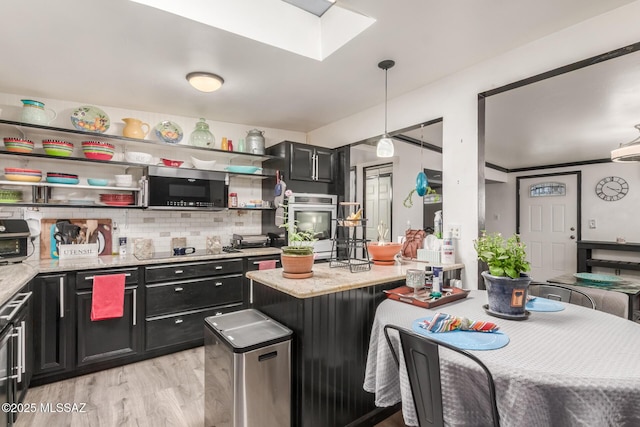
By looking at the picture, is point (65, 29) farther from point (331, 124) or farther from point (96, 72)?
point (331, 124)

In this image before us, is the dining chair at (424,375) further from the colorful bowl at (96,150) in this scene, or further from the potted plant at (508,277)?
the colorful bowl at (96,150)

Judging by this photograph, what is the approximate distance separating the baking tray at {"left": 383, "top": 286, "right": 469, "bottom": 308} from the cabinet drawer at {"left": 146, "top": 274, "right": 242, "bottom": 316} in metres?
1.98

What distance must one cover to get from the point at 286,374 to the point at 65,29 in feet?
8.44

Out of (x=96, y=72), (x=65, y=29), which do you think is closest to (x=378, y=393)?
(x=65, y=29)

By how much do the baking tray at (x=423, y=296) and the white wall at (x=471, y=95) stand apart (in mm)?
772

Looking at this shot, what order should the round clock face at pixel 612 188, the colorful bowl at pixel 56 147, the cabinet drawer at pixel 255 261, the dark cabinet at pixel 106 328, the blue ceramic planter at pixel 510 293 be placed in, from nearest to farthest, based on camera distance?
the blue ceramic planter at pixel 510 293 → the dark cabinet at pixel 106 328 → the colorful bowl at pixel 56 147 → the cabinet drawer at pixel 255 261 → the round clock face at pixel 612 188

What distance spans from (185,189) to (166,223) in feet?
1.86


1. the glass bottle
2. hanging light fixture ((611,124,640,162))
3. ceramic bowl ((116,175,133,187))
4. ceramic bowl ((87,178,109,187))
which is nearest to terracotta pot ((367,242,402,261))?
hanging light fixture ((611,124,640,162))

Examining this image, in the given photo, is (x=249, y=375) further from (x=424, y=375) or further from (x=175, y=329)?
(x=175, y=329)

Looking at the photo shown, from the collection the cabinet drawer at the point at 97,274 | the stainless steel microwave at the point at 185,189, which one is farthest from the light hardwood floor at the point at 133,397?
the stainless steel microwave at the point at 185,189

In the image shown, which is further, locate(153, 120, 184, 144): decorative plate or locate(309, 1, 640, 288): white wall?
locate(153, 120, 184, 144): decorative plate

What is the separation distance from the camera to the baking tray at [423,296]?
5.46 ft

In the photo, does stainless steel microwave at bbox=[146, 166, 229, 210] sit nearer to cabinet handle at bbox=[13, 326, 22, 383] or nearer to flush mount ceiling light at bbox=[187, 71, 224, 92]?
flush mount ceiling light at bbox=[187, 71, 224, 92]

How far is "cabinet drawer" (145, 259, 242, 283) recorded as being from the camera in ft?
9.50
